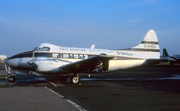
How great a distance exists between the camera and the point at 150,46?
859 inches

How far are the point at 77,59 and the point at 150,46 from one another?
6.82 m

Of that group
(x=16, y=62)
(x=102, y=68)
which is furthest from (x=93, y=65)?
(x=16, y=62)

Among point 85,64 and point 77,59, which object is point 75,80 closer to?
point 85,64

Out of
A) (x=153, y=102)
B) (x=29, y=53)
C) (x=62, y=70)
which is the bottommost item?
(x=153, y=102)

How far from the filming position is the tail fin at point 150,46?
71.3ft

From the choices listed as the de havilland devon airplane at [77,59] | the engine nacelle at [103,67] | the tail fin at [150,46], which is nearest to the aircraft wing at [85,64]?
the de havilland devon airplane at [77,59]

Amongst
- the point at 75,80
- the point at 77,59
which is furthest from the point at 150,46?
the point at 75,80

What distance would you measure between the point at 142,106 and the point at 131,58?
11576 mm

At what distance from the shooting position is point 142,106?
9.38m

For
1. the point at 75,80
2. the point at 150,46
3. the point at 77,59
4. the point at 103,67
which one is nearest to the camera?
the point at 75,80

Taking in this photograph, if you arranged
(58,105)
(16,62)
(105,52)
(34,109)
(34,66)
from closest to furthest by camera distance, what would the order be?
(34,109)
(58,105)
(34,66)
(16,62)
(105,52)

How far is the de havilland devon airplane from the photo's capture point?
17.0m

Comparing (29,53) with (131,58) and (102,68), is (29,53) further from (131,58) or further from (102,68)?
(131,58)

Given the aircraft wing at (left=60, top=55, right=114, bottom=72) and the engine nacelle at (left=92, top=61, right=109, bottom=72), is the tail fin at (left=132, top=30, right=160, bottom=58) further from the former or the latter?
the aircraft wing at (left=60, top=55, right=114, bottom=72)
